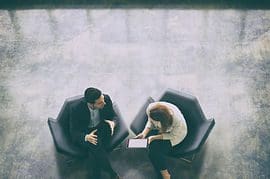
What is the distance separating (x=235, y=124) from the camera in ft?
19.7

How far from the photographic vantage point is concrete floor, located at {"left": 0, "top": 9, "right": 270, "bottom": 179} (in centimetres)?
571

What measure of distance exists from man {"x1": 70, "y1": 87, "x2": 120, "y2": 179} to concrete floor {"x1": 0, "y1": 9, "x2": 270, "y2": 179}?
0.40m

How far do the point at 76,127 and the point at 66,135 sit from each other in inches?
8.9

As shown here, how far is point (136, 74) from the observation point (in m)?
6.79

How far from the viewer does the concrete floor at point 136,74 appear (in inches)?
225

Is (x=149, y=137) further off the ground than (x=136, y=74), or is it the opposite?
(x=136, y=74)

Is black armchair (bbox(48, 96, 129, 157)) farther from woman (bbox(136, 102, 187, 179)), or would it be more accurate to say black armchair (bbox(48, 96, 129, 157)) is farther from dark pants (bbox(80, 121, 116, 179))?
woman (bbox(136, 102, 187, 179))

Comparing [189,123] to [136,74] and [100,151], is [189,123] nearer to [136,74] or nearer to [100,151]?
[100,151]

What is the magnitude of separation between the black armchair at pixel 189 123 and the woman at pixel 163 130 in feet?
0.42

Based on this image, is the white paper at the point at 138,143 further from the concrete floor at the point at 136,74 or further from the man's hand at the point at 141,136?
the concrete floor at the point at 136,74

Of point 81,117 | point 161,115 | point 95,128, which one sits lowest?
point 95,128

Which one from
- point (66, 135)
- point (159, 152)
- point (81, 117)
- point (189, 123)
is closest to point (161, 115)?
point (159, 152)

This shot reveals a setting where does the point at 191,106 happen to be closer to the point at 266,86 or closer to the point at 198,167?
the point at 198,167

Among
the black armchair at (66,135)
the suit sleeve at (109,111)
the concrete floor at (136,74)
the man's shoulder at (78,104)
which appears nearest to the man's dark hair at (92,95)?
the man's shoulder at (78,104)
